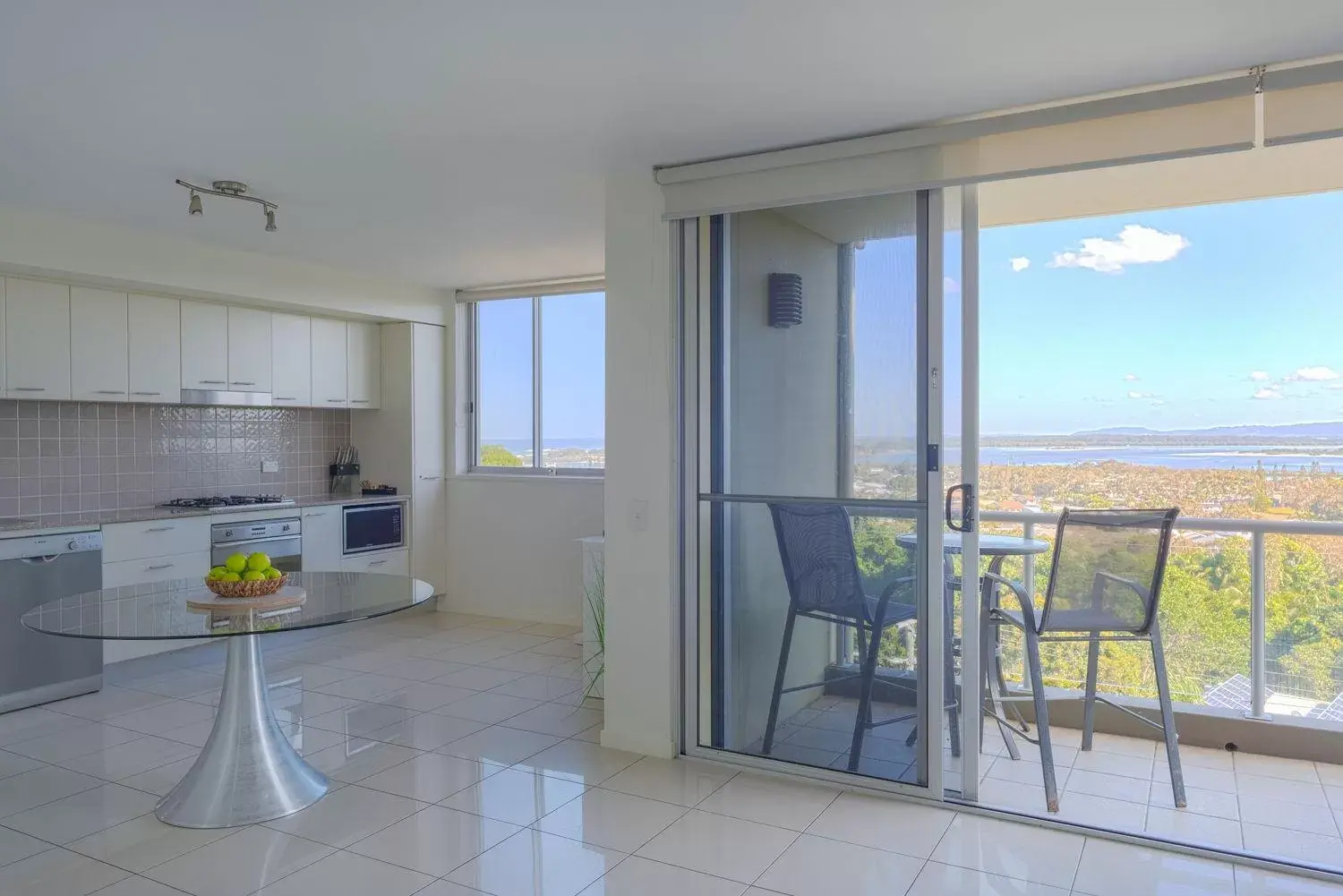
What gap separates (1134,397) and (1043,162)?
120 inches

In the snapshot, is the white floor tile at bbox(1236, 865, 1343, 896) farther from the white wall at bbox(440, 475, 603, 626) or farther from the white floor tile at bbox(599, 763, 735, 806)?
the white wall at bbox(440, 475, 603, 626)

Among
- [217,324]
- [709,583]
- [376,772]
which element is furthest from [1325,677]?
[217,324]

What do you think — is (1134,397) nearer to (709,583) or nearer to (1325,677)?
(1325,677)

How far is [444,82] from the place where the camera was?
110 inches

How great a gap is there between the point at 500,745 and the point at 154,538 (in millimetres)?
2507

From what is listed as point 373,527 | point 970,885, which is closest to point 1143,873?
point 970,885

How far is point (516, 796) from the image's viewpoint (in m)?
3.31

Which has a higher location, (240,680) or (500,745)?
(240,680)

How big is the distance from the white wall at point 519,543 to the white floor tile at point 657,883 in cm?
337

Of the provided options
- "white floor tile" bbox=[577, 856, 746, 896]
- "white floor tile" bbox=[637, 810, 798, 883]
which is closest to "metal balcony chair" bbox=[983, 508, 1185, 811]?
"white floor tile" bbox=[637, 810, 798, 883]

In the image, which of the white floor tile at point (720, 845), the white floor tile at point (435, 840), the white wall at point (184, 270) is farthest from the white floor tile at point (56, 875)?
the white wall at point (184, 270)

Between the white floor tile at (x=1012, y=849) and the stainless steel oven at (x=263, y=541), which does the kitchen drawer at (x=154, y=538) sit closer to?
the stainless steel oven at (x=263, y=541)

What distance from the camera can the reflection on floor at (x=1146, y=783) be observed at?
9.71ft

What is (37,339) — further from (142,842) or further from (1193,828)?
(1193,828)
